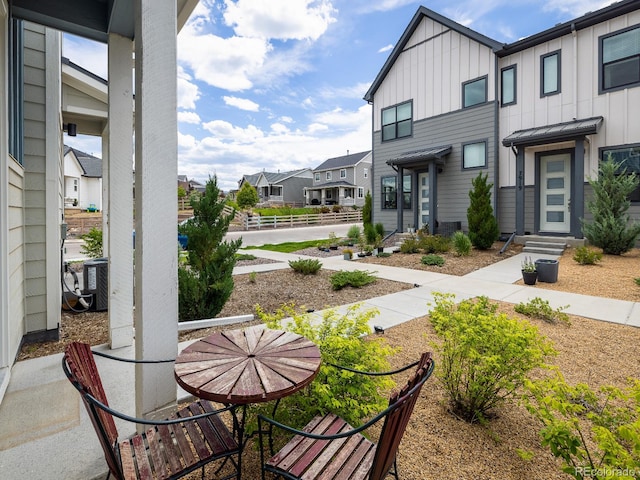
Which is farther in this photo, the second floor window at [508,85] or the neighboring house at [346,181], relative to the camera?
the neighboring house at [346,181]

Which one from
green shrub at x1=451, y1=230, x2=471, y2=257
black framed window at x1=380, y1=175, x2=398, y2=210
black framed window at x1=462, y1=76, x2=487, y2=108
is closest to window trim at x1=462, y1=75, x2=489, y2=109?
black framed window at x1=462, y1=76, x2=487, y2=108

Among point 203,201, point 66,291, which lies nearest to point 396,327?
Result: point 203,201

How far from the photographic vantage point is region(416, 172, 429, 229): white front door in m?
13.6

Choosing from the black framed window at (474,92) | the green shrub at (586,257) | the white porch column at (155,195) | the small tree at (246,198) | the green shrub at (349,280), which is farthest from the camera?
the small tree at (246,198)

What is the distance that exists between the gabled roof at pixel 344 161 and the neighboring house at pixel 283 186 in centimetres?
465

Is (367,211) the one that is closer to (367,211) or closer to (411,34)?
(367,211)

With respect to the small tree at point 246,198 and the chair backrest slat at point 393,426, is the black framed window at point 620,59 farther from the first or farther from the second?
the small tree at point 246,198

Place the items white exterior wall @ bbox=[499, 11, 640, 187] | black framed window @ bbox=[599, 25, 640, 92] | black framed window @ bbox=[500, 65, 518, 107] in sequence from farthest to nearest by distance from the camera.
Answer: black framed window @ bbox=[500, 65, 518, 107] < white exterior wall @ bbox=[499, 11, 640, 187] < black framed window @ bbox=[599, 25, 640, 92]

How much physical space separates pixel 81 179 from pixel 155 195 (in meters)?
39.2

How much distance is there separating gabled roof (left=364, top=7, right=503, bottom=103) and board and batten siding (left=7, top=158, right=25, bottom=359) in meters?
13.2

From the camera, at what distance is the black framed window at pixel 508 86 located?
1129 centimetres

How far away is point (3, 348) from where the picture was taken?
2846 mm

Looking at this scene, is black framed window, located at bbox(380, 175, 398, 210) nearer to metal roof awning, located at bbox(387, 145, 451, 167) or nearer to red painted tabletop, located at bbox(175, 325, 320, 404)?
metal roof awning, located at bbox(387, 145, 451, 167)

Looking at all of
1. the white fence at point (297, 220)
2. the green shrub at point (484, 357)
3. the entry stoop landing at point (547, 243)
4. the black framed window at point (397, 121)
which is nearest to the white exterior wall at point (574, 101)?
the entry stoop landing at point (547, 243)
